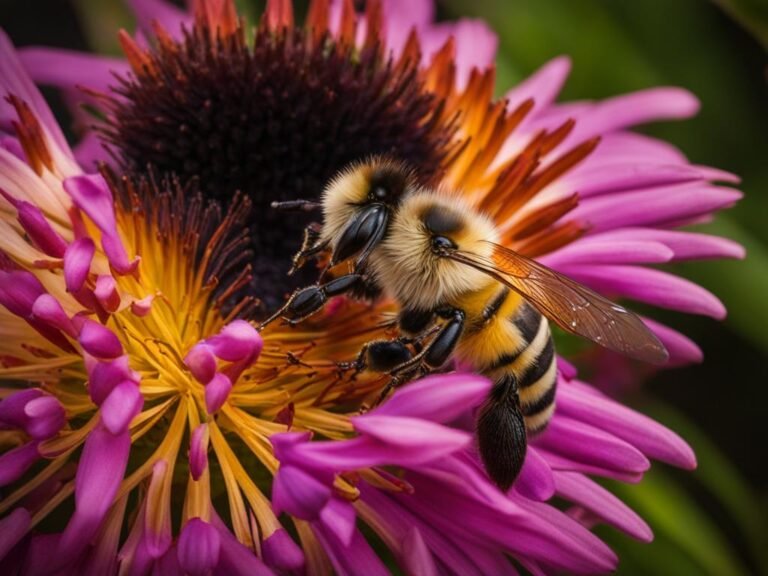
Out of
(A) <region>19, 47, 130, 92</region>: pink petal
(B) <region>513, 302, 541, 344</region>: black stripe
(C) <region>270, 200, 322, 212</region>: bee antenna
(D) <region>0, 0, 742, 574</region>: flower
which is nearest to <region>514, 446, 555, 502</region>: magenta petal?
(D) <region>0, 0, 742, 574</region>: flower

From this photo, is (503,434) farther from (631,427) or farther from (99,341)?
(99,341)

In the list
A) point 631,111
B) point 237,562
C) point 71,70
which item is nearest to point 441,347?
point 237,562

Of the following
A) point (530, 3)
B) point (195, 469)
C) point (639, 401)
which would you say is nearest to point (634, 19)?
point (530, 3)

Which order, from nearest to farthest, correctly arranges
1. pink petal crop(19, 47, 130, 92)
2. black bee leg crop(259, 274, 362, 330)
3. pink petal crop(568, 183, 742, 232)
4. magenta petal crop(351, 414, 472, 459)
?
1. magenta petal crop(351, 414, 472, 459)
2. black bee leg crop(259, 274, 362, 330)
3. pink petal crop(568, 183, 742, 232)
4. pink petal crop(19, 47, 130, 92)

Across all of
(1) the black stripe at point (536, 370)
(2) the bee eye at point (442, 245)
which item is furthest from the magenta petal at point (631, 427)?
(2) the bee eye at point (442, 245)

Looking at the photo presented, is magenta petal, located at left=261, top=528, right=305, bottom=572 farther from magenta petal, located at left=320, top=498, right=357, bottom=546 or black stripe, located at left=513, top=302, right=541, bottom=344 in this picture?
black stripe, located at left=513, top=302, right=541, bottom=344

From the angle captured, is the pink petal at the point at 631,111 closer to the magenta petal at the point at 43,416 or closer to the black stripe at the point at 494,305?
the black stripe at the point at 494,305

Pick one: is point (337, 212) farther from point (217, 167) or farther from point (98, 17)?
point (98, 17)
